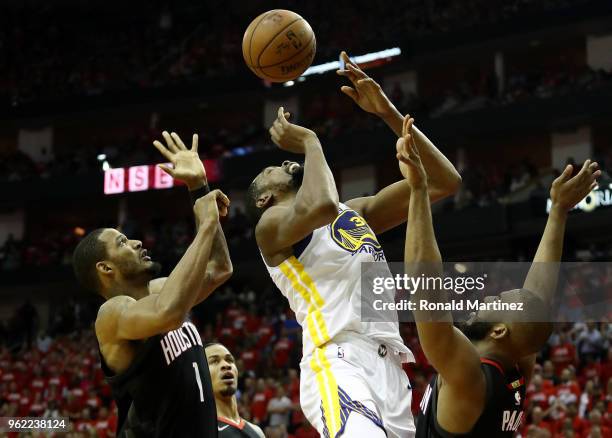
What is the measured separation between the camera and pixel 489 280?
14242 millimetres

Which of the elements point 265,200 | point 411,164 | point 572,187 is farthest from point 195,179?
point 572,187

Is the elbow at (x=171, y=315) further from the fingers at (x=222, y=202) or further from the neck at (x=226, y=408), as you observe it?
the neck at (x=226, y=408)

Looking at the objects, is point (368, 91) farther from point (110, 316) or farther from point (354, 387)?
point (110, 316)

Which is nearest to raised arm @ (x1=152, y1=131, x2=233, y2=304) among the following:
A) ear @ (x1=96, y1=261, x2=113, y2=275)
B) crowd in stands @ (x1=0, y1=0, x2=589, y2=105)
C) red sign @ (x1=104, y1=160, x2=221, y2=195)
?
ear @ (x1=96, y1=261, x2=113, y2=275)

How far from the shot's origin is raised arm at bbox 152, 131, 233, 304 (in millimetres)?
4363

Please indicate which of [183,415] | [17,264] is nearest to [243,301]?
[17,264]

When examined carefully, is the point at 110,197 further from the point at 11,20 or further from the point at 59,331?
the point at 11,20

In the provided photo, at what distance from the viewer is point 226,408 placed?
638cm

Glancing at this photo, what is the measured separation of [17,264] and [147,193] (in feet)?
14.0

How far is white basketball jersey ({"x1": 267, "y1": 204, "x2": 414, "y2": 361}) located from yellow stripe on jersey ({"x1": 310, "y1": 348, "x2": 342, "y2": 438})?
0.08m

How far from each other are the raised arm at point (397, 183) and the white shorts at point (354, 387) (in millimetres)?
922

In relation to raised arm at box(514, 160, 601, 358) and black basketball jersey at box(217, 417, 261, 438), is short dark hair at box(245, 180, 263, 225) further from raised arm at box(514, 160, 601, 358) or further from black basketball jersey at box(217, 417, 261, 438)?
black basketball jersey at box(217, 417, 261, 438)

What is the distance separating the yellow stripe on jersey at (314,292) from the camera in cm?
442

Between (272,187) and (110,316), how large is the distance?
1.28 m
